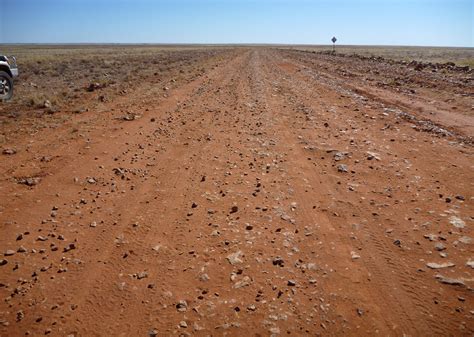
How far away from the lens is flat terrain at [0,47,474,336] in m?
3.12

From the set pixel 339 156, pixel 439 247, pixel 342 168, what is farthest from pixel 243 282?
pixel 339 156

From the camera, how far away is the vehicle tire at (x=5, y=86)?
1203cm

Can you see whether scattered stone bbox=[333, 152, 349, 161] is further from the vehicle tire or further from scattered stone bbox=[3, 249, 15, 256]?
the vehicle tire

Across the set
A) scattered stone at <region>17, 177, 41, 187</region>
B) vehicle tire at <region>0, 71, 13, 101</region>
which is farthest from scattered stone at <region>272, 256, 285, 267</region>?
vehicle tire at <region>0, 71, 13, 101</region>

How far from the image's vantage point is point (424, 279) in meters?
3.49

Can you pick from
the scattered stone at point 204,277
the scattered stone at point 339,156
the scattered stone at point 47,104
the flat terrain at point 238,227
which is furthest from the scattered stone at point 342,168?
the scattered stone at point 47,104

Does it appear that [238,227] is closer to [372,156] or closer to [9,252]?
[9,252]

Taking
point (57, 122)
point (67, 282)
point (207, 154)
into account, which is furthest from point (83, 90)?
point (67, 282)

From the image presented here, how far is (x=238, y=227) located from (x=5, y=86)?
1219cm

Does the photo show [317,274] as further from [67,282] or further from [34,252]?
[34,252]

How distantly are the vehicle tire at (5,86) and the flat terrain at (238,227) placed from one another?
387 cm

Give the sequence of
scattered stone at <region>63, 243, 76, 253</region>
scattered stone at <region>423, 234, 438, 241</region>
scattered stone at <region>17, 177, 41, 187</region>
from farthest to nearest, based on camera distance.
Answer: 1. scattered stone at <region>17, 177, 41, 187</region>
2. scattered stone at <region>423, 234, 438, 241</region>
3. scattered stone at <region>63, 243, 76, 253</region>

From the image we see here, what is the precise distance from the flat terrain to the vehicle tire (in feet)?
12.7

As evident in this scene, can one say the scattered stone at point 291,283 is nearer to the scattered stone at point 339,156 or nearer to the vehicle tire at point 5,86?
the scattered stone at point 339,156
